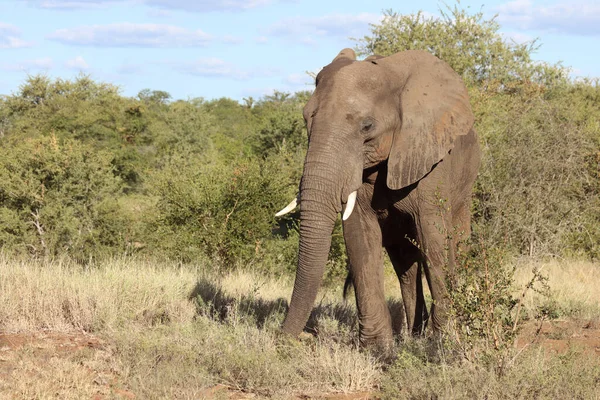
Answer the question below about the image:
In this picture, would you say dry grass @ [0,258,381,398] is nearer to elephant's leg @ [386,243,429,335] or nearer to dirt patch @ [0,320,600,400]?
dirt patch @ [0,320,600,400]

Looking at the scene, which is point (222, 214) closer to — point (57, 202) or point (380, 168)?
point (57, 202)

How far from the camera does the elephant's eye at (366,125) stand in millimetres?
Answer: 5945

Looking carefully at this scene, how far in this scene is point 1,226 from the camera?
17.0 metres

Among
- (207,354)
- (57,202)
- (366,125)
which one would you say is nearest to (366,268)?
(366,125)

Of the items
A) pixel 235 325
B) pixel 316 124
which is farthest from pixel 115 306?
pixel 316 124

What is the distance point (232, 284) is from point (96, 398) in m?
4.67

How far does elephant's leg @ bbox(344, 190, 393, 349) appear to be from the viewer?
662 cm

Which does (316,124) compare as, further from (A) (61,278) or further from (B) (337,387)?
(A) (61,278)

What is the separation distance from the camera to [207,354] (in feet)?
19.5

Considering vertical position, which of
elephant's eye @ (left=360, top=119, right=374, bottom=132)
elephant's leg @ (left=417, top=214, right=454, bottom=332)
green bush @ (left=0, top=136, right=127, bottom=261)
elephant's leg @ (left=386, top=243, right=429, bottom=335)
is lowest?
green bush @ (left=0, top=136, right=127, bottom=261)

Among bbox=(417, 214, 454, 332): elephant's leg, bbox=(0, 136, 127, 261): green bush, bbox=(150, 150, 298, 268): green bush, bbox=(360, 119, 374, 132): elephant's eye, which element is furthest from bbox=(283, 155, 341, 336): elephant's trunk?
bbox=(0, 136, 127, 261): green bush

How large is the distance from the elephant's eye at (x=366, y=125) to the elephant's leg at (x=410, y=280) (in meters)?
1.79

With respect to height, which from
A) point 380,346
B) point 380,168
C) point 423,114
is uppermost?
point 423,114

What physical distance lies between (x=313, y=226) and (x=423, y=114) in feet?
4.42
